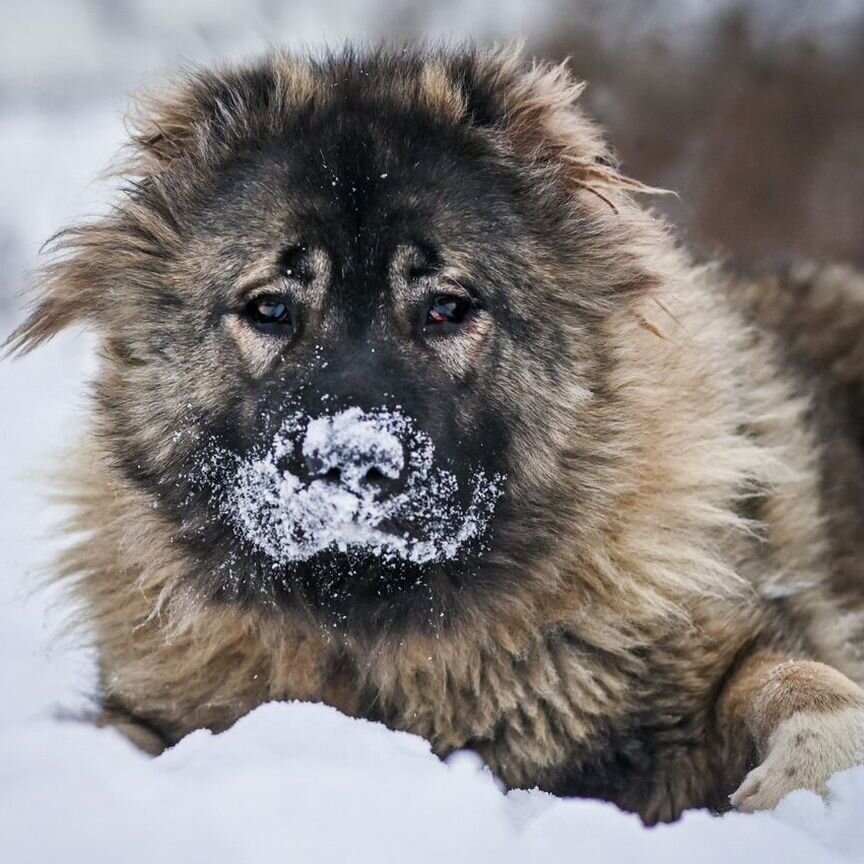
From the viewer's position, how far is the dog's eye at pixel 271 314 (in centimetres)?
310

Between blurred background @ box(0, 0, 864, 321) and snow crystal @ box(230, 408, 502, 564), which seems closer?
snow crystal @ box(230, 408, 502, 564)

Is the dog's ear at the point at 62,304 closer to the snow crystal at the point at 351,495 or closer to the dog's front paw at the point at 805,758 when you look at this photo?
the snow crystal at the point at 351,495

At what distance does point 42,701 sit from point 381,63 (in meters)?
2.15

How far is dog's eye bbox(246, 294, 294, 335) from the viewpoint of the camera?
10.2 feet

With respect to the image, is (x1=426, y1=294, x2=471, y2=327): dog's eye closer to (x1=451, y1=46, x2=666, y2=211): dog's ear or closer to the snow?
(x1=451, y1=46, x2=666, y2=211): dog's ear

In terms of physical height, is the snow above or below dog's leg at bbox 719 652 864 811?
below

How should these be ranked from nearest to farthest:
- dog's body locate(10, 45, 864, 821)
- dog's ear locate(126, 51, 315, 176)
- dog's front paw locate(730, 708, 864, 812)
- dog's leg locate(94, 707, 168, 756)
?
dog's front paw locate(730, 708, 864, 812)
dog's body locate(10, 45, 864, 821)
dog's leg locate(94, 707, 168, 756)
dog's ear locate(126, 51, 315, 176)

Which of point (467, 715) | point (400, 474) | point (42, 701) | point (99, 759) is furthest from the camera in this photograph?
point (42, 701)

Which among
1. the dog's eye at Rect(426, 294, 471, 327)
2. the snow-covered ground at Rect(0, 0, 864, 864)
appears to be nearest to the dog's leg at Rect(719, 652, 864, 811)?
the snow-covered ground at Rect(0, 0, 864, 864)

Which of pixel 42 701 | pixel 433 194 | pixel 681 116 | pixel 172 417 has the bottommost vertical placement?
pixel 42 701

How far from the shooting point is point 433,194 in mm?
3160

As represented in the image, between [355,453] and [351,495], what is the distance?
0.35ft

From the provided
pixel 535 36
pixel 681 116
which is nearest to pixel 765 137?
pixel 681 116

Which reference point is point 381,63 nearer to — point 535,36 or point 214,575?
point 214,575
